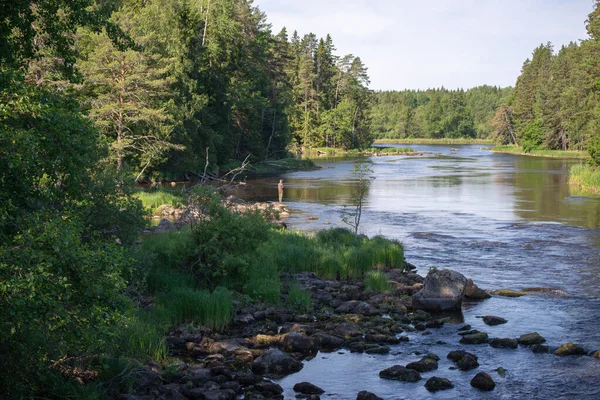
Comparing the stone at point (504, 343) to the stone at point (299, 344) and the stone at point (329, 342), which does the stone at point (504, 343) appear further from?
the stone at point (299, 344)

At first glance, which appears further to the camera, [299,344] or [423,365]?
[299,344]

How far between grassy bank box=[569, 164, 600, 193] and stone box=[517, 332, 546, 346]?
34.8 metres

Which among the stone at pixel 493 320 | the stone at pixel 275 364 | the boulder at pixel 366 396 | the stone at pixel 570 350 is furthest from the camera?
the stone at pixel 493 320

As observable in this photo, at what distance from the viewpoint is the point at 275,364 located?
1155cm

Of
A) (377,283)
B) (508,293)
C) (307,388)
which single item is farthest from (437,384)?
(508,293)

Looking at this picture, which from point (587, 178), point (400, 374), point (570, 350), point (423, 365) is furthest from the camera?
point (587, 178)

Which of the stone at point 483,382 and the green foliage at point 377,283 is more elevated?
the green foliage at point 377,283

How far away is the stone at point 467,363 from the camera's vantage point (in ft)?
38.1

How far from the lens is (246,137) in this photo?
68.2 meters

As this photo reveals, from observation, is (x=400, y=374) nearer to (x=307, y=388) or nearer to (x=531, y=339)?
(x=307, y=388)

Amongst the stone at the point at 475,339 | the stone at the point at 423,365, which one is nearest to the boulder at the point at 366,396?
the stone at the point at 423,365

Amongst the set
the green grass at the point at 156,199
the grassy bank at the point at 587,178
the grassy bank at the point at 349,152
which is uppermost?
the grassy bank at the point at 349,152

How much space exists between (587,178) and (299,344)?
40135mm

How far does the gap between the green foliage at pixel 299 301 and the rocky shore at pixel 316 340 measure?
10 centimetres
